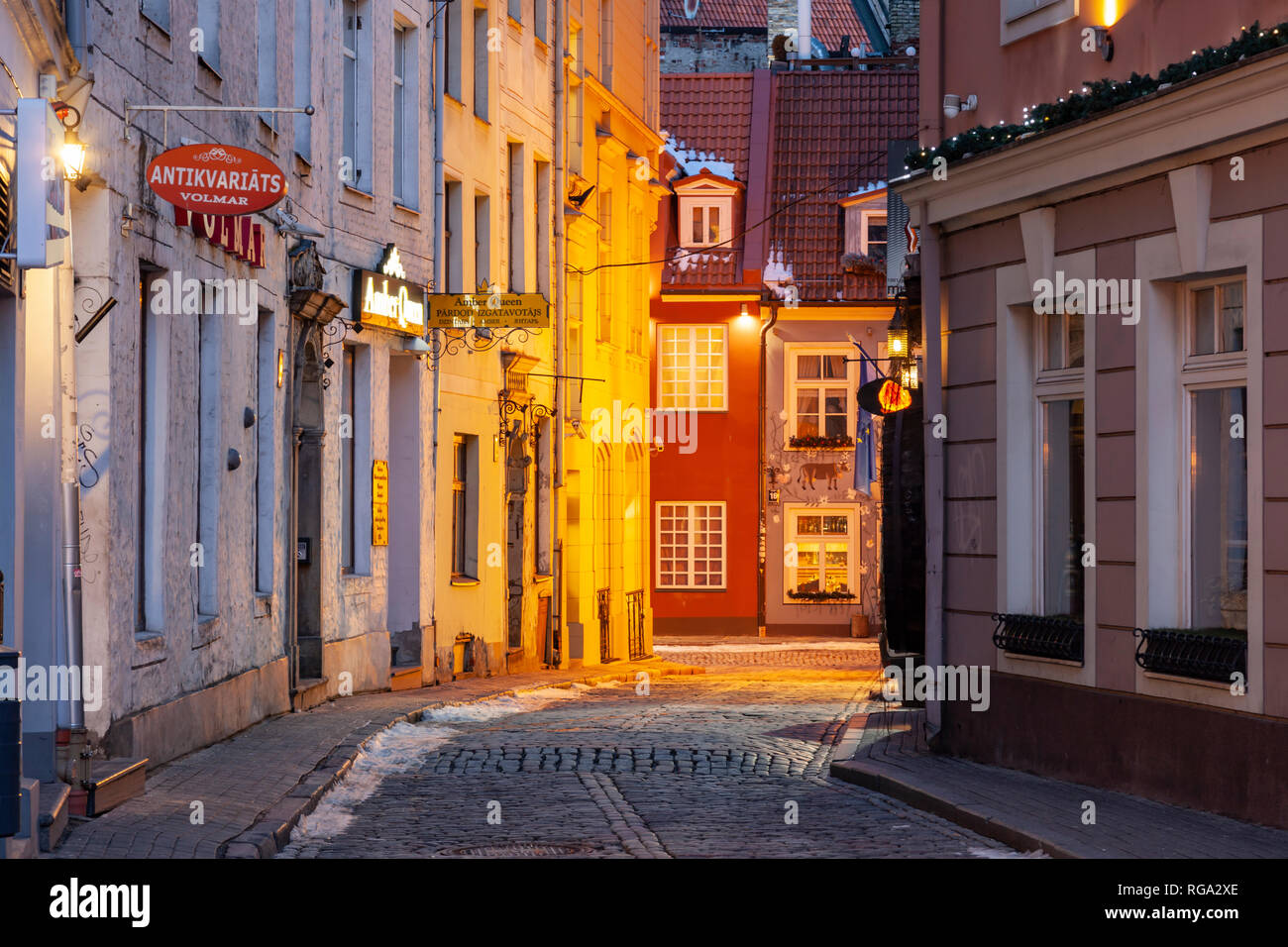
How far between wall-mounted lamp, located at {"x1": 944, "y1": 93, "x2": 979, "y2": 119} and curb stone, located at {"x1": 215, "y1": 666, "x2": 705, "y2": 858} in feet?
21.2

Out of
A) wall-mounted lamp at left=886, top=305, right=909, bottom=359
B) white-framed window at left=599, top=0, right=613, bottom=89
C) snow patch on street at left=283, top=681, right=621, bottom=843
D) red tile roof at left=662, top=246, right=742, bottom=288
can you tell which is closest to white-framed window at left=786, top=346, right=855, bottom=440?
red tile roof at left=662, top=246, right=742, bottom=288

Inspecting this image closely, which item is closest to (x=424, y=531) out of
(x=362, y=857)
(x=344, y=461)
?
(x=344, y=461)

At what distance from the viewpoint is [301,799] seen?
37.9ft

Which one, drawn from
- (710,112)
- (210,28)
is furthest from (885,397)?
(710,112)

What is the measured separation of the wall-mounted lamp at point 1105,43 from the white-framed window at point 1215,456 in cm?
182

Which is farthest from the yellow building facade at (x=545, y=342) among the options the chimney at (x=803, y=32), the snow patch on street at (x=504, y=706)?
the chimney at (x=803, y=32)

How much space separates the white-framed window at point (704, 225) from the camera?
142ft

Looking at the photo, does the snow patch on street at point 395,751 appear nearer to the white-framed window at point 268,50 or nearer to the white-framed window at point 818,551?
the white-framed window at point 268,50

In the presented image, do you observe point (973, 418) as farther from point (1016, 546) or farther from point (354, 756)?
point (354, 756)

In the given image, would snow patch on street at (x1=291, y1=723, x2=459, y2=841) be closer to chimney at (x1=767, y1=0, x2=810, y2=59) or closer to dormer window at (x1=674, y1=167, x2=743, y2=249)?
dormer window at (x1=674, y1=167, x2=743, y2=249)

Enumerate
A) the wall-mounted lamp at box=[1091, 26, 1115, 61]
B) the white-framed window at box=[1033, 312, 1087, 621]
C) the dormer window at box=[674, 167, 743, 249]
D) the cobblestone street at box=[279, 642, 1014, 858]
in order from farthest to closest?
the dormer window at box=[674, 167, 743, 249], the white-framed window at box=[1033, 312, 1087, 621], the wall-mounted lamp at box=[1091, 26, 1115, 61], the cobblestone street at box=[279, 642, 1014, 858]

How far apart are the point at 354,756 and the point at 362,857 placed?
4.43 meters

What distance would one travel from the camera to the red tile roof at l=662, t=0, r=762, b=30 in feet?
178

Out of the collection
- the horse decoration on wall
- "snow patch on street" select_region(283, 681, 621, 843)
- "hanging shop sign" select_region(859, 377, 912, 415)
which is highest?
"hanging shop sign" select_region(859, 377, 912, 415)
